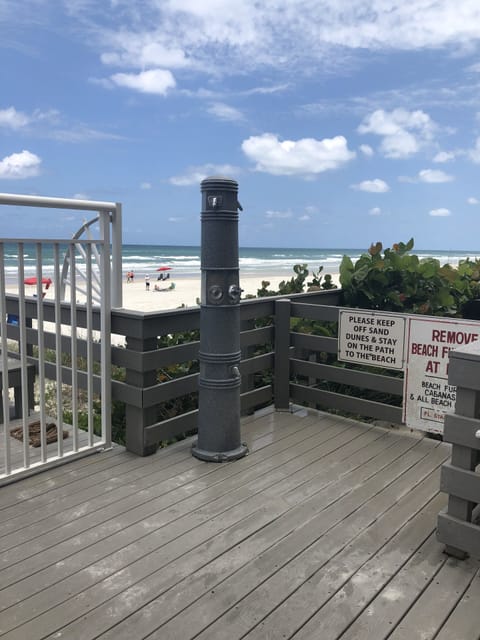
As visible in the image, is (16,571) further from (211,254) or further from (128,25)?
(128,25)

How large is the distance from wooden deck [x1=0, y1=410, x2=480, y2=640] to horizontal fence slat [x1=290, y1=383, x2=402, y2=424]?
1.50 ft

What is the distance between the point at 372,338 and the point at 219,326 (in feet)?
4.16

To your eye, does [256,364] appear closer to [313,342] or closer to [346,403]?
[313,342]

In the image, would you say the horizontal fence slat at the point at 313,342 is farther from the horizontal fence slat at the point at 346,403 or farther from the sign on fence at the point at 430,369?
the sign on fence at the point at 430,369

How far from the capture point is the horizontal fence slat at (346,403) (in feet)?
13.7

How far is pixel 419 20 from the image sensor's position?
26.9ft

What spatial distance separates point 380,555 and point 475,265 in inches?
194

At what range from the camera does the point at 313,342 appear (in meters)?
4.59

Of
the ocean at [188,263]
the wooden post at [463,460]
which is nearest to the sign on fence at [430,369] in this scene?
the wooden post at [463,460]

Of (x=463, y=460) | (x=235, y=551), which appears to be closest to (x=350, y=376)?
(x=463, y=460)

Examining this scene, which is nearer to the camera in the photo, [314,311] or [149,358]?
[149,358]

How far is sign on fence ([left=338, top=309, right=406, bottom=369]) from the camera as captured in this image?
4.01 meters

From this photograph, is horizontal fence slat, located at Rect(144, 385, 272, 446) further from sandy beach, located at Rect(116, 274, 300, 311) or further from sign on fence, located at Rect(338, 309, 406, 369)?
sandy beach, located at Rect(116, 274, 300, 311)

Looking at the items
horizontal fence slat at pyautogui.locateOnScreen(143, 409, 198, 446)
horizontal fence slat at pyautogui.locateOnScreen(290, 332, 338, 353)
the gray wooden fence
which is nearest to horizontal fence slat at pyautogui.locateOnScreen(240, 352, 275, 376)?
the gray wooden fence
